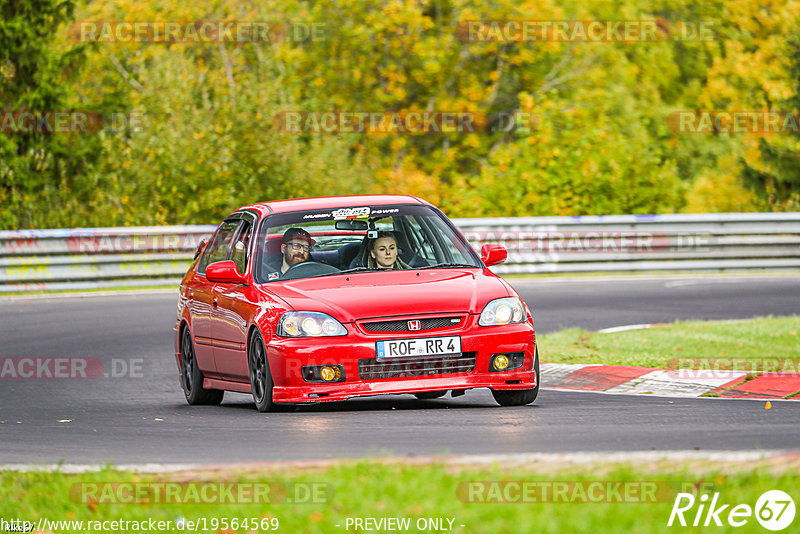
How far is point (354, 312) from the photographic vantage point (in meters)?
9.46

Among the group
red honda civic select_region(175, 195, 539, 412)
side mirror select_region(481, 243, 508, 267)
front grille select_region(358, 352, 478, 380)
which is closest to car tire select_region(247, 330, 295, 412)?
red honda civic select_region(175, 195, 539, 412)

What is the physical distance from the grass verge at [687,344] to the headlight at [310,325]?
3.92m

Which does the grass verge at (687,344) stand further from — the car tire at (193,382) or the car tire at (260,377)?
the car tire at (260,377)

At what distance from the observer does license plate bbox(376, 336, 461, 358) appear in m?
9.38

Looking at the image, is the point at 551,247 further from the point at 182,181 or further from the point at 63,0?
the point at 63,0

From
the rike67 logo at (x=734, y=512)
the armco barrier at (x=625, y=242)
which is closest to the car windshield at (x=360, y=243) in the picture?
the rike67 logo at (x=734, y=512)

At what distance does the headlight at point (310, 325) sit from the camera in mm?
9445

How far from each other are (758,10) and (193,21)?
23912 mm

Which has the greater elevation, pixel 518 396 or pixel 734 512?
pixel 734 512

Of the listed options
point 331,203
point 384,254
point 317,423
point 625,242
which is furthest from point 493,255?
point 625,242

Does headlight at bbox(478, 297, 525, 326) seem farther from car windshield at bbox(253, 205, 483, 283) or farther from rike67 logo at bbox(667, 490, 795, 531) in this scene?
rike67 logo at bbox(667, 490, 795, 531)

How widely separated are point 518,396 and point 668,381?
5.96 feet

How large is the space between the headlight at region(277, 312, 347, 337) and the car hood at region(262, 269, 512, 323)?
0.04m

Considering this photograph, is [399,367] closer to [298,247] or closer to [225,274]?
[298,247]
